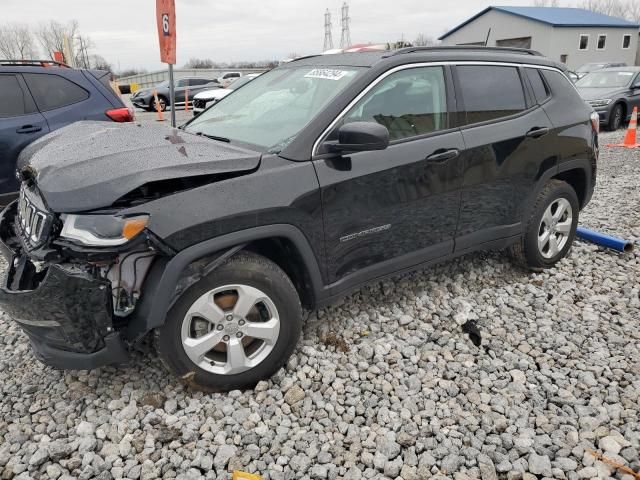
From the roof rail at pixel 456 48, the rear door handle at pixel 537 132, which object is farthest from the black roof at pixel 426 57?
the rear door handle at pixel 537 132

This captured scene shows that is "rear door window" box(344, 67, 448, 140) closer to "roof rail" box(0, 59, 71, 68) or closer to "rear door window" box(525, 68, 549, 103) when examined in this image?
"rear door window" box(525, 68, 549, 103)

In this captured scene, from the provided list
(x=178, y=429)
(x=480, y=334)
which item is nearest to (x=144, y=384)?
(x=178, y=429)

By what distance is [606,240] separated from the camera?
178 inches

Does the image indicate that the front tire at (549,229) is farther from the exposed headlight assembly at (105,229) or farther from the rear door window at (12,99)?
the rear door window at (12,99)

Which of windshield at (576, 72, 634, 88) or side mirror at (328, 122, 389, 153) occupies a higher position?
windshield at (576, 72, 634, 88)

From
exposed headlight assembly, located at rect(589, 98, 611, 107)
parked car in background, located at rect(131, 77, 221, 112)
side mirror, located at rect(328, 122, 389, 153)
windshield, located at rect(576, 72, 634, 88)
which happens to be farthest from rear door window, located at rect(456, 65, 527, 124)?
parked car in background, located at rect(131, 77, 221, 112)

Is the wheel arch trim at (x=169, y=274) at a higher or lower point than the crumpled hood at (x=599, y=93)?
lower

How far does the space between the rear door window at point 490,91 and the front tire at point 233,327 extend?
5.93ft

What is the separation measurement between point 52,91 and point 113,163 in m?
4.01

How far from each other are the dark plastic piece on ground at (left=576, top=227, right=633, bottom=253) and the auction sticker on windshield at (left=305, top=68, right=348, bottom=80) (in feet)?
10.0

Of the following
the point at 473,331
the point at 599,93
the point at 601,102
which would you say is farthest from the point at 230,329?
the point at 599,93

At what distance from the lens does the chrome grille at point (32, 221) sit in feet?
7.52

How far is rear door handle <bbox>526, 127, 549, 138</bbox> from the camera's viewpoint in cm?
361

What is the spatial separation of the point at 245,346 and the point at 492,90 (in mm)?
2462
